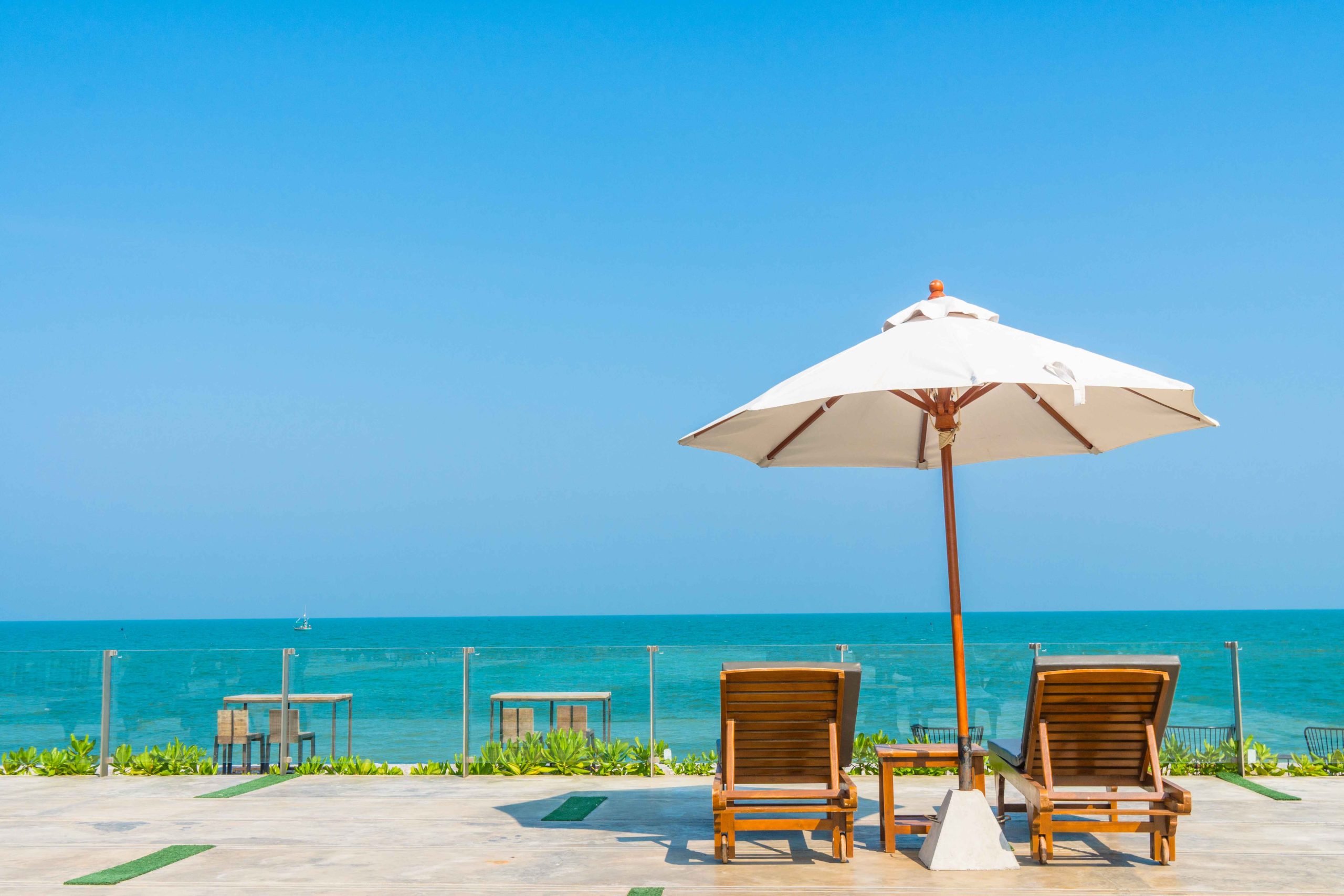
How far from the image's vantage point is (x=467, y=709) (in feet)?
27.8

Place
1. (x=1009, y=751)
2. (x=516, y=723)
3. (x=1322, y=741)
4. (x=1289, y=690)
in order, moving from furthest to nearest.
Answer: (x=516, y=723), (x=1289, y=690), (x=1322, y=741), (x=1009, y=751)

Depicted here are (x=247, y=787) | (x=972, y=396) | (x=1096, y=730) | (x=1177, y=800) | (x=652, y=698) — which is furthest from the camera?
(x=652, y=698)

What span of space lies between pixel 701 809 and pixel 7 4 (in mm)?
16777

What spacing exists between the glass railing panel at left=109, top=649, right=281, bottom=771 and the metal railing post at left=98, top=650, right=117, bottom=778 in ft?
0.10

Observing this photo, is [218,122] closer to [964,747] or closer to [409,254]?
[409,254]

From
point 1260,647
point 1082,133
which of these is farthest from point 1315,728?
point 1082,133

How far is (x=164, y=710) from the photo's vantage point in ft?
27.9

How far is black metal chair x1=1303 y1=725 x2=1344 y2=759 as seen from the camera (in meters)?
7.82

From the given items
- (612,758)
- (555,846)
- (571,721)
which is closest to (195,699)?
(571,721)

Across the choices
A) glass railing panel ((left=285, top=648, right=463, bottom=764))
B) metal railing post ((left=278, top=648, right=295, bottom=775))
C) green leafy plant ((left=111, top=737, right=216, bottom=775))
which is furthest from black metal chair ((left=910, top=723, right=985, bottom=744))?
green leafy plant ((left=111, top=737, right=216, bottom=775))

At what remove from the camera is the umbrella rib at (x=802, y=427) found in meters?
5.97

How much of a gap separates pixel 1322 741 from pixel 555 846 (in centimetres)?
607

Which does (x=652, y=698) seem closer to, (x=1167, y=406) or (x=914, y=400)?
(x=914, y=400)

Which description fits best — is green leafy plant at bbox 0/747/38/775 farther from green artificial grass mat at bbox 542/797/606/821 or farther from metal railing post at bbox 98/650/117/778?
green artificial grass mat at bbox 542/797/606/821
